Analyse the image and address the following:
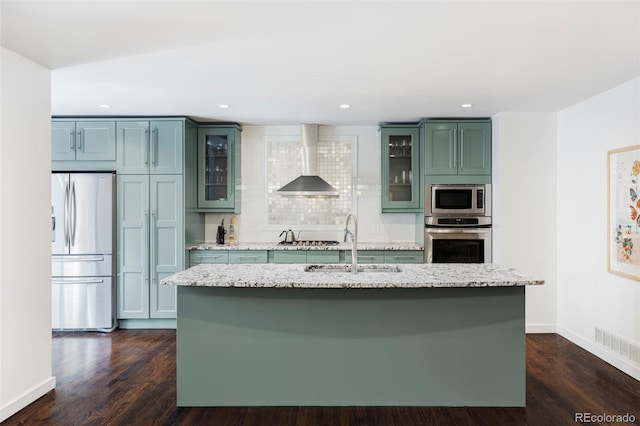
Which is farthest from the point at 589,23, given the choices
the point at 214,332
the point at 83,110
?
the point at 83,110

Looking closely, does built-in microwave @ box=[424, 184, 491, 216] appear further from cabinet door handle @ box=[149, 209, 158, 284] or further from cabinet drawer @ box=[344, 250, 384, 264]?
cabinet door handle @ box=[149, 209, 158, 284]

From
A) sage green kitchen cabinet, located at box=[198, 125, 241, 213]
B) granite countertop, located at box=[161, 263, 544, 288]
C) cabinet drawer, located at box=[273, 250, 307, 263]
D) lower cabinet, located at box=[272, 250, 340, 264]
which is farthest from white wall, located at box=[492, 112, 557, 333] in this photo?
sage green kitchen cabinet, located at box=[198, 125, 241, 213]

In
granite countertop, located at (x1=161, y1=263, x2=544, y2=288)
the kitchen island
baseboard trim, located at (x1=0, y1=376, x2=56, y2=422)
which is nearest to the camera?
granite countertop, located at (x1=161, y1=263, x2=544, y2=288)

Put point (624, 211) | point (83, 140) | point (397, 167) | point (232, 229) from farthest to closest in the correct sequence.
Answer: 1. point (232, 229)
2. point (397, 167)
3. point (83, 140)
4. point (624, 211)

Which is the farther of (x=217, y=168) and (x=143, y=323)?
(x=217, y=168)

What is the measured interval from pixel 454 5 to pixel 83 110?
3973 millimetres

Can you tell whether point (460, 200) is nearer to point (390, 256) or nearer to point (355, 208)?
point (390, 256)

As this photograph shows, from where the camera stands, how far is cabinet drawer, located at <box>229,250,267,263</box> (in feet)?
Result: 16.7

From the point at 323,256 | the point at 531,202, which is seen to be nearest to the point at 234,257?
the point at 323,256

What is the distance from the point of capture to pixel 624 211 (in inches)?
145

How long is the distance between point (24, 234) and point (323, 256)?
9.65 ft

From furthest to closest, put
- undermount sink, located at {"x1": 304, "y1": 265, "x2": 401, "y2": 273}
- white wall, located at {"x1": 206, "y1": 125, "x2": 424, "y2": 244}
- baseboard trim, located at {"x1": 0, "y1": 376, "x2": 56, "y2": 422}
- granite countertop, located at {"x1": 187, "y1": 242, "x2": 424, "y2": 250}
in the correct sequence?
white wall, located at {"x1": 206, "y1": 125, "x2": 424, "y2": 244}
granite countertop, located at {"x1": 187, "y1": 242, "x2": 424, "y2": 250}
undermount sink, located at {"x1": 304, "y1": 265, "x2": 401, "y2": 273}
baseboard trim, located at {"x1": 0, "y1": 376, "x2": 56, "y2": 422}

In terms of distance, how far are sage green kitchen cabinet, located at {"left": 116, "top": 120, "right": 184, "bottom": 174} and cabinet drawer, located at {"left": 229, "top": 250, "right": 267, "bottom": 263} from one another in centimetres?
111

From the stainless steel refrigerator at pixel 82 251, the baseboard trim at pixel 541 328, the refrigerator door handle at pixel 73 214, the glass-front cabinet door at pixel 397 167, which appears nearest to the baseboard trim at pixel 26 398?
the stainless steel refrigerator at pixel 82 251
